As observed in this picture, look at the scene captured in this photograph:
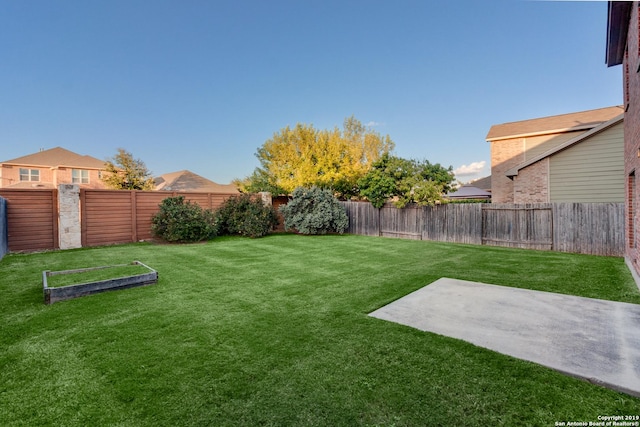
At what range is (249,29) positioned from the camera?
455 inches

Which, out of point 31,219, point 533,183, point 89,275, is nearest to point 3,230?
point 31,219

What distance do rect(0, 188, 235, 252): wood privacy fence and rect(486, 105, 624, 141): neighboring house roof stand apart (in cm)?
1770

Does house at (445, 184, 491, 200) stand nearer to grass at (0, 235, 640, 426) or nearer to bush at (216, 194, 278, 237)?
bush at (216, 194, 278, 237)

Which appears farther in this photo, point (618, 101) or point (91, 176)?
point (91, 176)

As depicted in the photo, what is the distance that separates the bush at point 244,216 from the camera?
12.2 metres

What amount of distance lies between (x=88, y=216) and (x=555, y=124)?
2223cm

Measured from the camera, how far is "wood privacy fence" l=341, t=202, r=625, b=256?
26.1 feet

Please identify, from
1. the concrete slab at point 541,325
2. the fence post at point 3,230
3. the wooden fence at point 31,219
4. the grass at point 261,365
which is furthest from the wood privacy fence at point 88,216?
the concrete slab at point 541,325

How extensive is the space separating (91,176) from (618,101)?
36.7 metres

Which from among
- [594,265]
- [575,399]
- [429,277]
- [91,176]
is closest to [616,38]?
[594,265]

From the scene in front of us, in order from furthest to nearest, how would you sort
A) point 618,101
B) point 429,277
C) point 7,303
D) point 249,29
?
1. point 618,101
2. point 249,29
3. point 429,277
4. point 7,303

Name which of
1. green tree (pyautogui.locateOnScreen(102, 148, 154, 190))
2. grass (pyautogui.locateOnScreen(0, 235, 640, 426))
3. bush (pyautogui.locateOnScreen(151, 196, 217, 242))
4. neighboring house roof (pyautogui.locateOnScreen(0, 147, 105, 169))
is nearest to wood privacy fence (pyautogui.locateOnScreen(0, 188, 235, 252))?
bush (pyautogui.locateOnScreen(151, 196, 217, 242))

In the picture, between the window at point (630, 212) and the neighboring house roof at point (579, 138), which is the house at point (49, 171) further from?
the window at point (630, 212)

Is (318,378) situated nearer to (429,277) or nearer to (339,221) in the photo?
(429,277)
